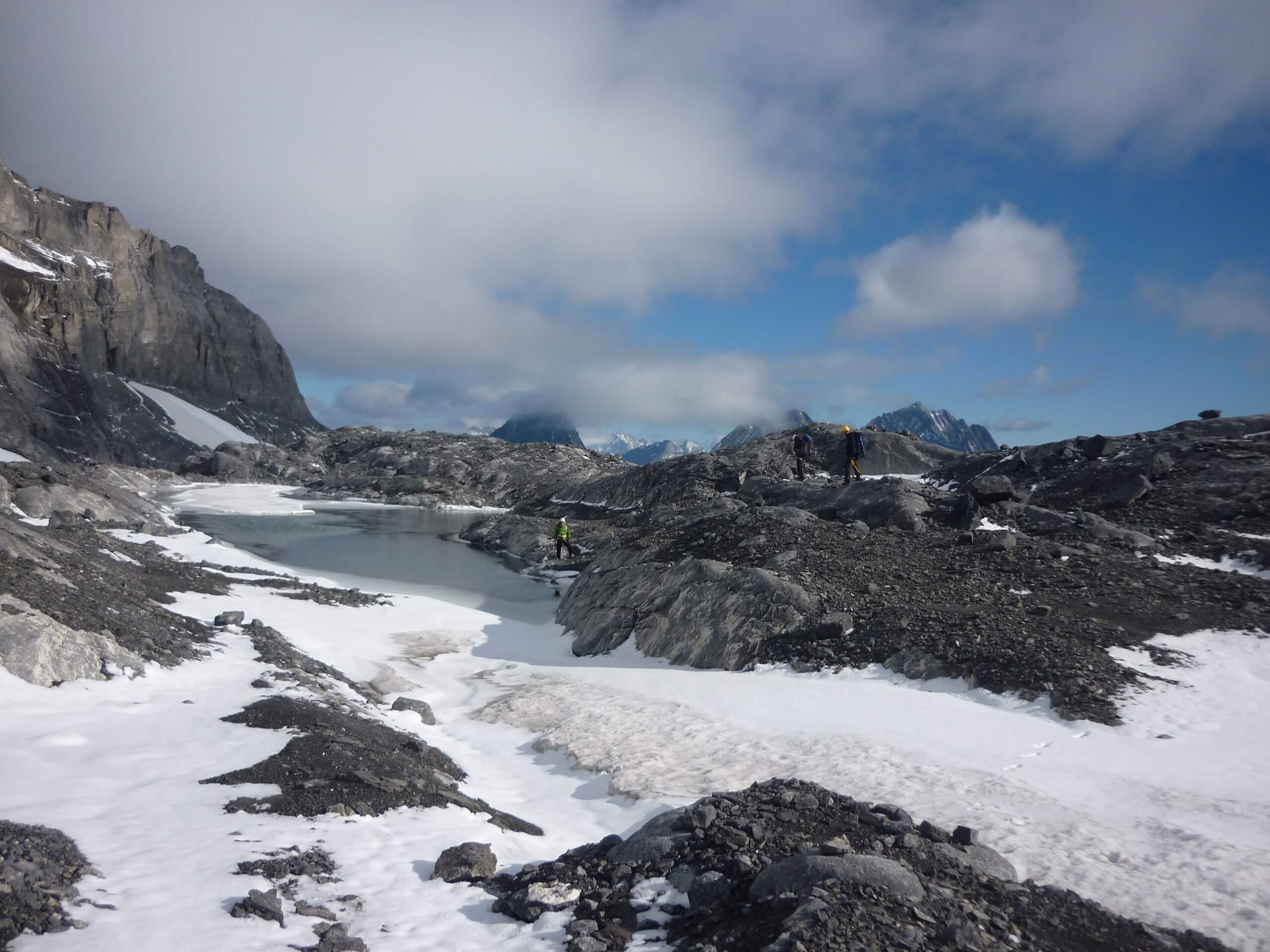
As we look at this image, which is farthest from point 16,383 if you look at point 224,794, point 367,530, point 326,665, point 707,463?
point 224,794

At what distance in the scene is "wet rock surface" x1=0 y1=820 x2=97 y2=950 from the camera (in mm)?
5066

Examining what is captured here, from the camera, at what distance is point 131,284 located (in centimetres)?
17338

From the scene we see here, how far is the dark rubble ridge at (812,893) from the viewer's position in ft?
18.2

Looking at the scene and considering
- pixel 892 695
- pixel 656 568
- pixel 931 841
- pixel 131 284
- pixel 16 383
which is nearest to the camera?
pixel 931 841

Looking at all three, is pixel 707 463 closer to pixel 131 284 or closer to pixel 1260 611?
pixel 1260 611

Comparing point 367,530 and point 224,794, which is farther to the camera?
point 367,530

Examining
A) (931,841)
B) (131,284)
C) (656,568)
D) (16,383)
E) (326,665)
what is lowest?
(326,665)

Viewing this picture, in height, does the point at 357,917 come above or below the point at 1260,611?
below

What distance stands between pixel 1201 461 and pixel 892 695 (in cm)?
2314

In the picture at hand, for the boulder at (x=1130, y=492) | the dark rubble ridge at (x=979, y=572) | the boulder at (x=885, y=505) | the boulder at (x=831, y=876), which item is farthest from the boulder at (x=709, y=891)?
the boulder at (x=1130, y=492)

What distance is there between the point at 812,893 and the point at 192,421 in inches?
7750

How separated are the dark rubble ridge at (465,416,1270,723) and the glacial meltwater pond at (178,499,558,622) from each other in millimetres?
8129

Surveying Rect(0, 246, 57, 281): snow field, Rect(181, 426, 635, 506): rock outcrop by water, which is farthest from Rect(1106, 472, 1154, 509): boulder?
Rect(0, 246, 57, 281): snow field

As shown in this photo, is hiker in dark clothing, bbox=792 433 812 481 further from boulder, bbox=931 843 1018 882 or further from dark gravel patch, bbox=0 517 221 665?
boulder, bbox=931 843 1018 882
